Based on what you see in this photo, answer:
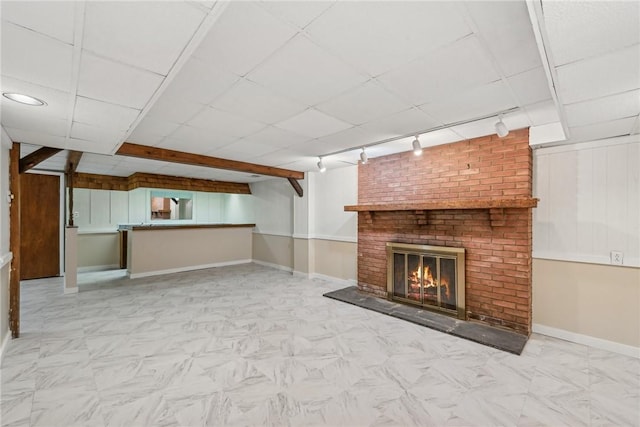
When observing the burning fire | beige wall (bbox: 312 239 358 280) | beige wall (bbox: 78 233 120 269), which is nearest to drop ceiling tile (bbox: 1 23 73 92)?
the burning fire

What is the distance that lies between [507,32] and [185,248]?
694 cm

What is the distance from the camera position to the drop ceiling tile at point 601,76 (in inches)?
57.6

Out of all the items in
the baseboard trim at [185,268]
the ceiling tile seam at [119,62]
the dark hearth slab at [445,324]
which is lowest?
the dark hearth slab at [445,324]

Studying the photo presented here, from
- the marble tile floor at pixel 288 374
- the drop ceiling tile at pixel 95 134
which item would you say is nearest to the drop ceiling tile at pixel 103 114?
the drop ceiling tile at pixel 95 134

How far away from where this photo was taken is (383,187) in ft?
14.9

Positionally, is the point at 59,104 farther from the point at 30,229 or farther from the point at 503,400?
the point at 30,229

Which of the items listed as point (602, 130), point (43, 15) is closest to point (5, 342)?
point (43, 15)

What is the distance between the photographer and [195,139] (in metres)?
3.50

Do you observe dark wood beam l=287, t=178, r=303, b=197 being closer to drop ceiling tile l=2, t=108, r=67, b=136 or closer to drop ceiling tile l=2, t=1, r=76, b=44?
drop ceiling tile l=2, t=108, r=67, b=136

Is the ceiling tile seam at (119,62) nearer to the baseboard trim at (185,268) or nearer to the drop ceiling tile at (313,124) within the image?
the drop ceiling tile at (313,124)

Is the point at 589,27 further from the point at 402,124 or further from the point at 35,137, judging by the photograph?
the point at 35,137

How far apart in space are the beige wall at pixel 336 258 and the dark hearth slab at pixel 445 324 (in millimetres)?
779

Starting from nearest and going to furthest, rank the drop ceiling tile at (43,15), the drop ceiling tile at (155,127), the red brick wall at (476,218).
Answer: the drop ceiling tile at (43,15), the drop ceiling tile at (155,127), the red brick wall at (476,218)

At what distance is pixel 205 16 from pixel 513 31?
5.11ft
